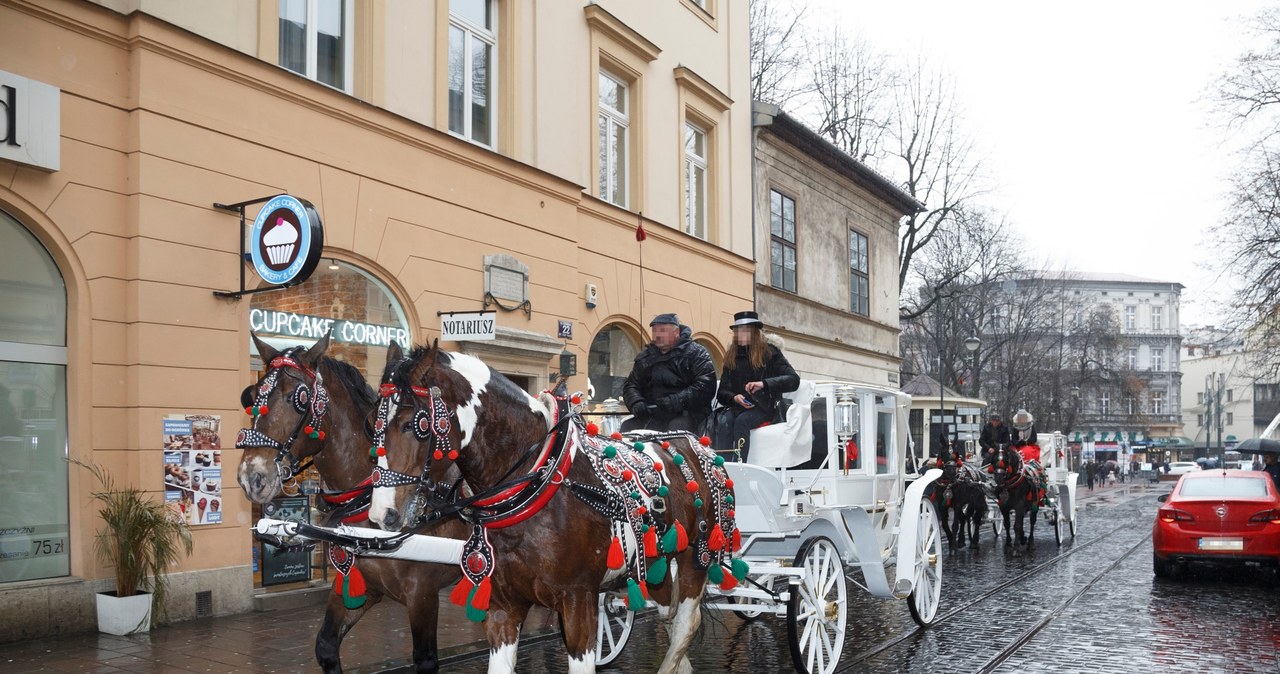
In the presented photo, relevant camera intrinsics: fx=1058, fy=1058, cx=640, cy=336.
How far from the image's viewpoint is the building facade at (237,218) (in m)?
8.35

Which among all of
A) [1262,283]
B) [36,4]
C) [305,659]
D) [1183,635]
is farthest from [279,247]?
[1262,283]

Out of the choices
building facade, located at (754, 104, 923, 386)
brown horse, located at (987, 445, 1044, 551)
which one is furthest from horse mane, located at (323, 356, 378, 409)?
building facade, located at (754, 104, 923, 386)

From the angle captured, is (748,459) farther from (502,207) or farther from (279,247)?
(502,207)

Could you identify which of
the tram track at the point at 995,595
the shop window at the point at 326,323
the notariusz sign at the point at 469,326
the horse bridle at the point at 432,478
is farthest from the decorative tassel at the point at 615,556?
the notariusz sign at the point at 469,326

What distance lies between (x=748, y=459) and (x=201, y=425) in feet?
16.0

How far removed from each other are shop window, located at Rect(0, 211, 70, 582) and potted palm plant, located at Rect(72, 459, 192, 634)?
0.31 m

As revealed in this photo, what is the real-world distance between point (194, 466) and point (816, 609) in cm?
549

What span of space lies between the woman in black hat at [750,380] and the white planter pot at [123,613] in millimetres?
4772

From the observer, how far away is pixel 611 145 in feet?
53.5

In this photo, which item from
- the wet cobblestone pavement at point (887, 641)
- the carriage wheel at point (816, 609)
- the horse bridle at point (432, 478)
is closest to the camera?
the horse bridle at point (432, 478)

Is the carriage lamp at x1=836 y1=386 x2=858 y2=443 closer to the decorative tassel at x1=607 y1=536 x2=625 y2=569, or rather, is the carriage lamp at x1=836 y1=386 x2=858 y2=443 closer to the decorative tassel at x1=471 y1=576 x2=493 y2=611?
the decorative tassel at x1=607 y1=536 x2=625 y2=569

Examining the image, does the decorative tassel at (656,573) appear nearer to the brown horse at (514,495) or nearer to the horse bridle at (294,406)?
the brown horse at (514,495)

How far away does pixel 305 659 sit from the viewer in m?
7.58

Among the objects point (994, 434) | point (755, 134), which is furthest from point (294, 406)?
point (755, 134)
